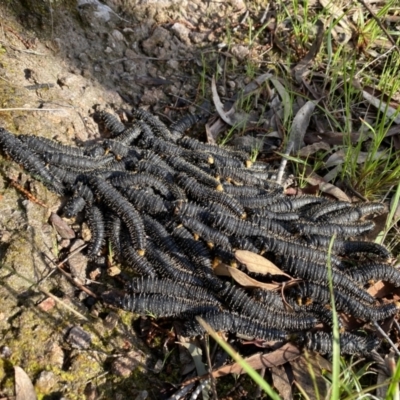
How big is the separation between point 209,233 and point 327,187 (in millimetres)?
1509

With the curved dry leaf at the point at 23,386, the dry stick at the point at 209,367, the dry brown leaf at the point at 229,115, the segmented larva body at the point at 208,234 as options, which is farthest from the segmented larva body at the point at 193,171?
the curved dry leaf at the point at 23,386

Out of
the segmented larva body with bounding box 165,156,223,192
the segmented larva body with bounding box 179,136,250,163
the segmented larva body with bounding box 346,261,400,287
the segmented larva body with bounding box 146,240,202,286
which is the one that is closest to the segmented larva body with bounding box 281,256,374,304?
the segmented larva body with bounding box 346,261,400,287

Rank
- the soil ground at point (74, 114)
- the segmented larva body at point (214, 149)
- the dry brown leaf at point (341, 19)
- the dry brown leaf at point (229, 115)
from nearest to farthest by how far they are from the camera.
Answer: the soil ground at point (74, 114), the segmented larva body at point (214, 149), the dry brown leaf at point (229, 115), the dry brown leaf at point (341, 19)

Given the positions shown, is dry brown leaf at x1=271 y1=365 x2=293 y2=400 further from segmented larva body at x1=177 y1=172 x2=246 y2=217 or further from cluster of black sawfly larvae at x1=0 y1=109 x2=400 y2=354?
segmented larva body at x1=177 y1=172 x2=246 y2=217

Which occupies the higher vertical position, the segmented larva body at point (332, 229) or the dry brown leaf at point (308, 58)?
the dry brown leaf at point (308, 58)

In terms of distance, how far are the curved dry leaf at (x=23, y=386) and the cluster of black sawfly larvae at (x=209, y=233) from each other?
73 centimetres

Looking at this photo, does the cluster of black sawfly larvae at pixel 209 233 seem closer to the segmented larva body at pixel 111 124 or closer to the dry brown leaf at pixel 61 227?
the dry brown leaf at pixel 61 227

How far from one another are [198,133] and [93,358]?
8.58 feet

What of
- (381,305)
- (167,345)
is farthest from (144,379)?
(381,305)

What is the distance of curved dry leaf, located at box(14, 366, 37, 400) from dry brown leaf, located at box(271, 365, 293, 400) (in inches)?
61.2

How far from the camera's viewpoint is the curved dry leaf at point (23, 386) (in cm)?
264

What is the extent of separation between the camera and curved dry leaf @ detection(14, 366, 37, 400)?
2.64 m

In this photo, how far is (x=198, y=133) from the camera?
4.73 meters

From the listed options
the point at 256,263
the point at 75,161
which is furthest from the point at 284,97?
the point at 75,161
